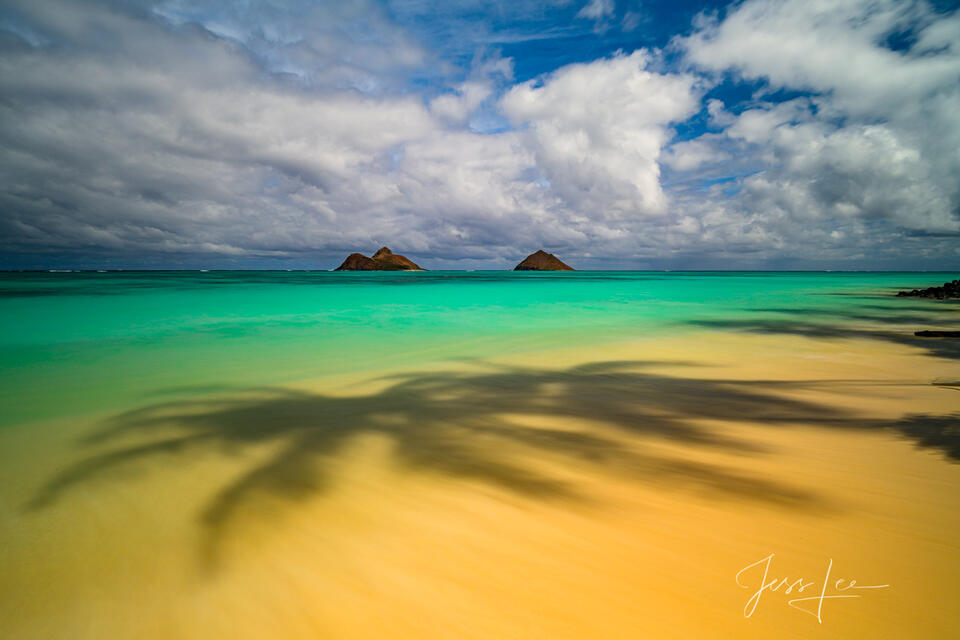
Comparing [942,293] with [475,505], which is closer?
[475,505]

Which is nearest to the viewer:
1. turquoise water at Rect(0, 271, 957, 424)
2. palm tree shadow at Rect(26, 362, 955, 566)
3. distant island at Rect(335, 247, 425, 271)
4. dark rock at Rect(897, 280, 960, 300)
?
palm tree shadow at Rect(26, 362, 955, 566)

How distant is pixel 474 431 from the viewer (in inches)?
181

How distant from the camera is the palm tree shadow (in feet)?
10.8

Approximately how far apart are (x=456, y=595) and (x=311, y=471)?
6.63ft

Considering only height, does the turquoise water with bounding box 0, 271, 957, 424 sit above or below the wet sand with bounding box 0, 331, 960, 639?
below

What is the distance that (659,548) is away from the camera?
2.48 metres
